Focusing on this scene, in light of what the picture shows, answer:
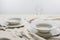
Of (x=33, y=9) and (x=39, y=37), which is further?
(x=33, y=9)

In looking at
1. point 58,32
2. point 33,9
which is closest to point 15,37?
point 58,32

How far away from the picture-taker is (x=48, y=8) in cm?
183

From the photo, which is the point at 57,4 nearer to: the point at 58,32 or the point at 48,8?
the point at 48,8

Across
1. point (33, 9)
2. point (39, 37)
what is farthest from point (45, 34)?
point (33, 9)

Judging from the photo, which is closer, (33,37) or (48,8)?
(33,37)

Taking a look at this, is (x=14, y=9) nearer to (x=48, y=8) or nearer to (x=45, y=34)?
(x=48, y=8)

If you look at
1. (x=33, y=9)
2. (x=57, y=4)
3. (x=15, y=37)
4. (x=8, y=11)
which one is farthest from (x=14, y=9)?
(x=15, y=37)

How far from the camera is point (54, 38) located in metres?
0.87

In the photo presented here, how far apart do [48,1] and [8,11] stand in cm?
56

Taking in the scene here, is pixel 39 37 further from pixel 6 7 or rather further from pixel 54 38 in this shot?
pixel 6 7

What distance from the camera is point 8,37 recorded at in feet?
2.82

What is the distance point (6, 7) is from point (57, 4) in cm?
68

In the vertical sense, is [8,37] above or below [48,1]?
below

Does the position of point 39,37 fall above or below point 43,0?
below
